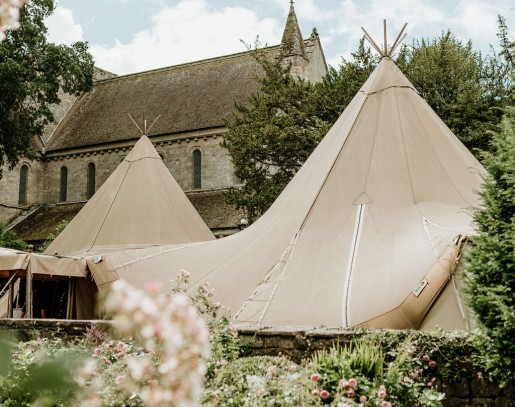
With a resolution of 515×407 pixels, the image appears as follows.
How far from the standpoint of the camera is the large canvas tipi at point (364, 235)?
7457 mm

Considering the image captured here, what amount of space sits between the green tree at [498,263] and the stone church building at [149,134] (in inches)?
832

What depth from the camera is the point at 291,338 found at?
211 inches

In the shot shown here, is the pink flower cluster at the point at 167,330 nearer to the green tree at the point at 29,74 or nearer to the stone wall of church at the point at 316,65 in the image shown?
the green tree at the point at 29,74

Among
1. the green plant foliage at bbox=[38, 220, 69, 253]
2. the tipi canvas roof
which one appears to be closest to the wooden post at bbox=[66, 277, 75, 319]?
the tipi canvas roof

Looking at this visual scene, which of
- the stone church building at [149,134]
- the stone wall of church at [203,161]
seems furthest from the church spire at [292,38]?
the stone wall of church at [203,161]

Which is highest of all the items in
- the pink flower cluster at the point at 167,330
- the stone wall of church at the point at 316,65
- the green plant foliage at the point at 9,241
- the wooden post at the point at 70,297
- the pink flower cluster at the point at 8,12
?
the stone wall of church at the point at 316,65

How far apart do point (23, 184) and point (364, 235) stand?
2690 cm

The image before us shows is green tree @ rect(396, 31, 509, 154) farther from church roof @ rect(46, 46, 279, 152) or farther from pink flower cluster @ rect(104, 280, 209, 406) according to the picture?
pink flower cluster @ rect(104, 280, 209, 406)

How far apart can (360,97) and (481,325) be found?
257 inches

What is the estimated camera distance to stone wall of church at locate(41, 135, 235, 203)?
28.4 meters

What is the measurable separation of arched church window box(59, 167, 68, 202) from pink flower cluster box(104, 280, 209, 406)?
3207 centimetres

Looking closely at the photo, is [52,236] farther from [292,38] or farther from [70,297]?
[292,38]

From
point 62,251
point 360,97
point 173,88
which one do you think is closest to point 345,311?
point 360,97

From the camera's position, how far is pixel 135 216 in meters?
15.7
